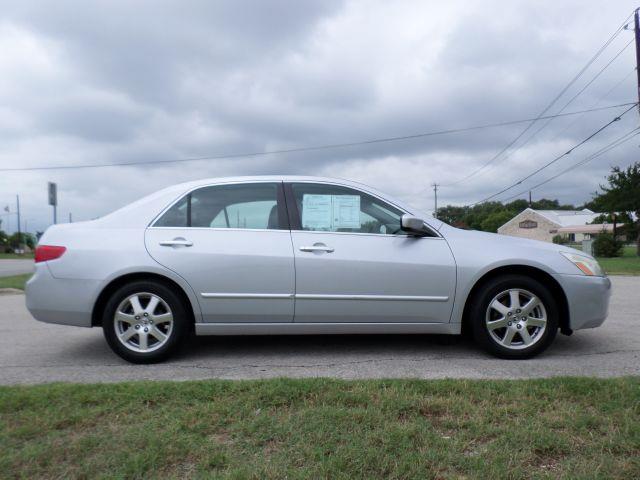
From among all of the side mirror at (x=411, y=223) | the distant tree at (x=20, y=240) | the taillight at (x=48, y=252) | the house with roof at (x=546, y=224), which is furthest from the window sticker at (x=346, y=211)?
the distant tree at (x=20, y=240)

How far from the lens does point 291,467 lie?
2072 millimetres

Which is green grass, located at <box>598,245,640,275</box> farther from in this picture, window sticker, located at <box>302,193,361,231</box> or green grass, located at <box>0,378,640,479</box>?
green grass, located at <box>0,378,640,479</box>

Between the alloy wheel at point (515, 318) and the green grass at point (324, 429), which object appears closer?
the green grass at point (324, 429)

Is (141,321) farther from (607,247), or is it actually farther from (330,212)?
(607,247)

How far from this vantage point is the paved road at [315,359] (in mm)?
3567

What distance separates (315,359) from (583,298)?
2344 millimetres

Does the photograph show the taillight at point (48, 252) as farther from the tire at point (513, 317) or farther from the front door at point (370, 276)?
the tire at point (513, 317)

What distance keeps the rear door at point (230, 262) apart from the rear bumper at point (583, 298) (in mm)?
2360

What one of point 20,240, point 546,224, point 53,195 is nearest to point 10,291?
point 53,195

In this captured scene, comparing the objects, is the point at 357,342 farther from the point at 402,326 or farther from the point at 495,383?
the point at 495,383

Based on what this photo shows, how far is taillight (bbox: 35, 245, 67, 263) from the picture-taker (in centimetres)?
386

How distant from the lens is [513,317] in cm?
393

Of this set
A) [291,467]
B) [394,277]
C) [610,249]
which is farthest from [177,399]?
[610,249]

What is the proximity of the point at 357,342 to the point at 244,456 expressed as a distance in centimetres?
250
